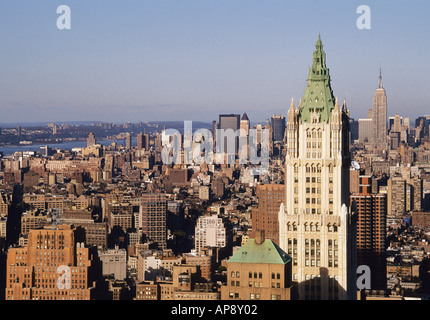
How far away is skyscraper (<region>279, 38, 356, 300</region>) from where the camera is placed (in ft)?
57.2

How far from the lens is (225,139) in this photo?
289ft

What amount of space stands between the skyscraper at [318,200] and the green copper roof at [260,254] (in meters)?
2.43

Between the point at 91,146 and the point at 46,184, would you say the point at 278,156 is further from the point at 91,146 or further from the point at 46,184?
the point at 91,146

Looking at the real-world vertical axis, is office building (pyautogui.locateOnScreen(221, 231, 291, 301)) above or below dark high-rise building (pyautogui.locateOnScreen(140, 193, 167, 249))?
above

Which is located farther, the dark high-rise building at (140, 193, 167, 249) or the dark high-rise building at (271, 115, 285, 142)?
the dark high-rise building at (271, 115, 285, 142)

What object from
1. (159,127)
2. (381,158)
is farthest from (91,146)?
(381,158)

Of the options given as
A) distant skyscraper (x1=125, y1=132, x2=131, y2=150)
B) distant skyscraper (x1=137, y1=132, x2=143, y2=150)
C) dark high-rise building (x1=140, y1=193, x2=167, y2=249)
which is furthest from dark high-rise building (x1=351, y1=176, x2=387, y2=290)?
distant skyscraper (x1=125, y1=132, x2=131, y2=150)

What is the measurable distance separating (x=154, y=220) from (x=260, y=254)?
125 feet

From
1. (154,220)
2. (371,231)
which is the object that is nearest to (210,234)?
(154,220)

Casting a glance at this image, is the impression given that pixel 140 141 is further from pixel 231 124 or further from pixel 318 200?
pixel 318 200

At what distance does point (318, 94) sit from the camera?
18.0 metres

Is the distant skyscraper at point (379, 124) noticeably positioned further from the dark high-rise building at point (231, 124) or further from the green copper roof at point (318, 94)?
the green copper roof at point (318, 94)

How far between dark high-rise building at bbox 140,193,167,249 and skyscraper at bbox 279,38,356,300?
30976 millimetres

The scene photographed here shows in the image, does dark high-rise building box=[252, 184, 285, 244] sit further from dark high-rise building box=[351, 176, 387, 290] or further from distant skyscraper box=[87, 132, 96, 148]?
distant skyscraper box=[87, 132, 96, 148]
